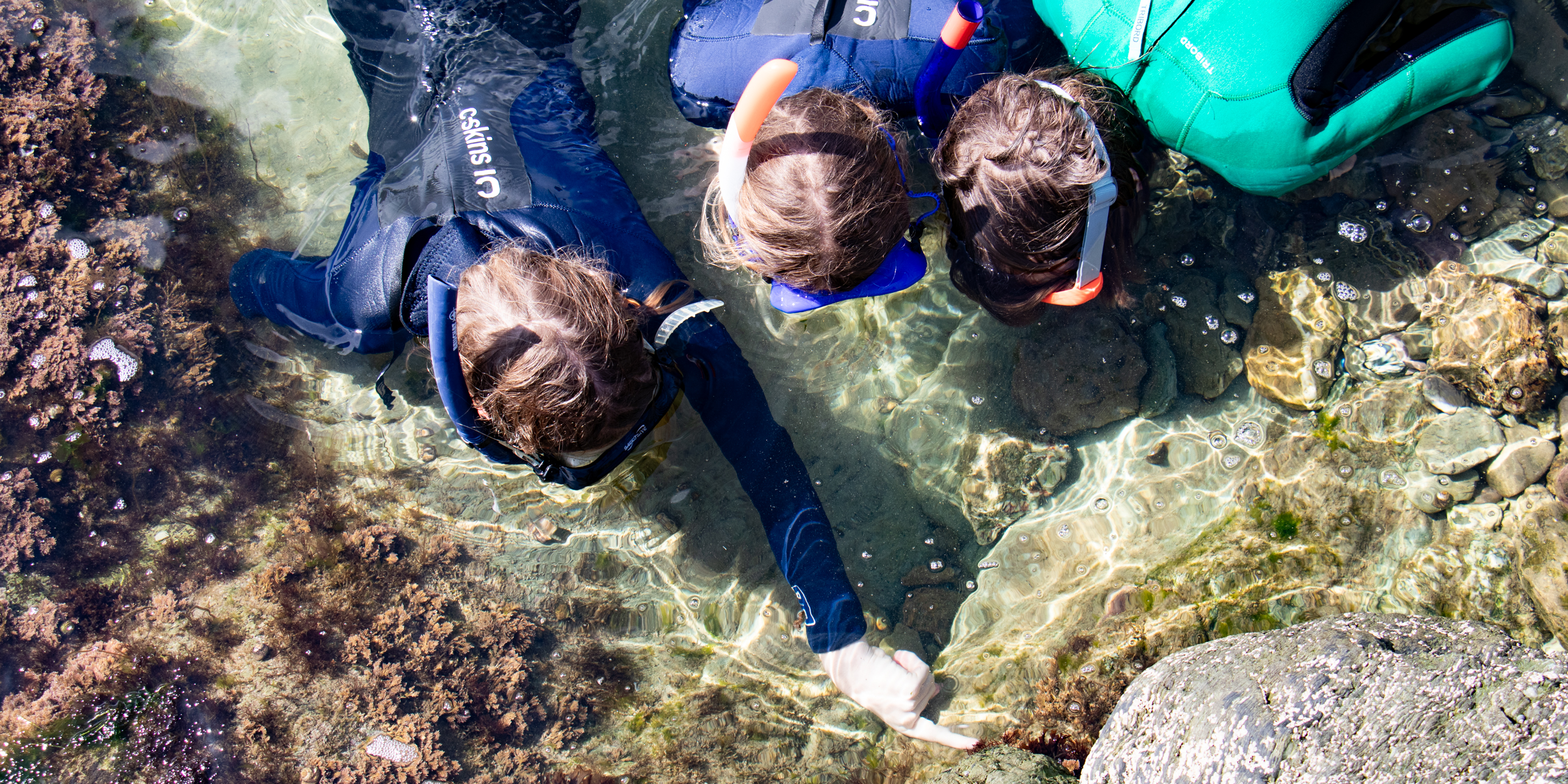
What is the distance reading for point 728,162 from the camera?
8.07ft

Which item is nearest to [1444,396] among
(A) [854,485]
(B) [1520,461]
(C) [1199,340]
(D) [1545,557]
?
(B) [1520,461]

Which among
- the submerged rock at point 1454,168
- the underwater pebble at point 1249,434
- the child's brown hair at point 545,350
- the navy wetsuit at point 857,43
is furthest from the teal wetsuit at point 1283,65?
the child's brown hair at point 545,350

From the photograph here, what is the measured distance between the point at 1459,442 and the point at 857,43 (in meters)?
3.45

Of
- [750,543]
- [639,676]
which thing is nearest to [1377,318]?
[750,543]

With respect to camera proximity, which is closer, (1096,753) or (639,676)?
(1096,753)

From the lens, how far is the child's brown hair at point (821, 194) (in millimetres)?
2434

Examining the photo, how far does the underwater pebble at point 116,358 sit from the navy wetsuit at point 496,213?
628 millimetres

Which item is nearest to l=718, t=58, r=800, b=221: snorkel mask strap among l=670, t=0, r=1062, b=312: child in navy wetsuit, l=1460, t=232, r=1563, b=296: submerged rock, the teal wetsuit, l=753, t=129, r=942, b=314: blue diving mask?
l=670, t=0, r=1062, b=312: child in navy wetsuit

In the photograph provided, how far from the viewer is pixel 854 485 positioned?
406 centimetres

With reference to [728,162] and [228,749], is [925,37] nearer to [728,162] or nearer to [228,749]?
[728,162]

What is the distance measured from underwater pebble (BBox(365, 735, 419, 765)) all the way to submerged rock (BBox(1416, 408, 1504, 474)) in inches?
203

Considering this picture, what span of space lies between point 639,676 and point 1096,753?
2.20 m

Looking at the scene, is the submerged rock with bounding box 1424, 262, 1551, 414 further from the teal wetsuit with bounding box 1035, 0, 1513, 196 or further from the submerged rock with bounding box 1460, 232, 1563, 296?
the teal wetsuit with bounding box 1035, 0, 1513, 196

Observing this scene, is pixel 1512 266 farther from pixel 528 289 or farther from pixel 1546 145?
pixel 528 289
